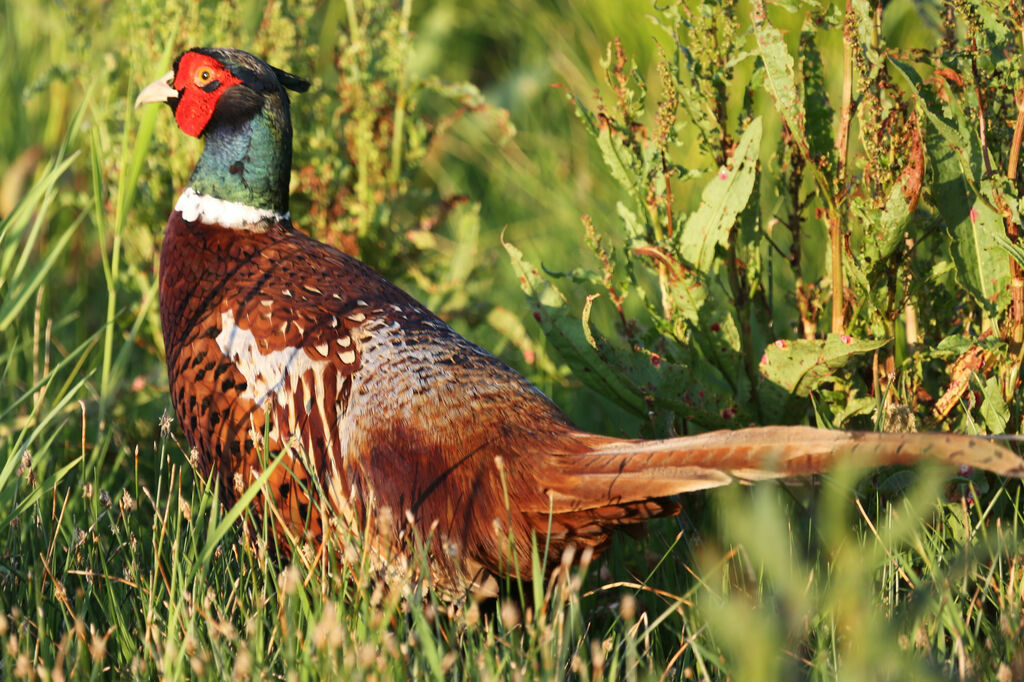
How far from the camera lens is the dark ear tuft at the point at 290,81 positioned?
2.53 m

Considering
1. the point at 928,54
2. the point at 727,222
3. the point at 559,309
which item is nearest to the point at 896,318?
the point at 727,222

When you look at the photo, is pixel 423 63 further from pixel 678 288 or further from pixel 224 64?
pixel 678 288

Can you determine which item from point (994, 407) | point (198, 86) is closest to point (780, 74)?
point (994, 407)

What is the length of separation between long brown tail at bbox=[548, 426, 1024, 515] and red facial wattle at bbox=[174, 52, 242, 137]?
130 cm

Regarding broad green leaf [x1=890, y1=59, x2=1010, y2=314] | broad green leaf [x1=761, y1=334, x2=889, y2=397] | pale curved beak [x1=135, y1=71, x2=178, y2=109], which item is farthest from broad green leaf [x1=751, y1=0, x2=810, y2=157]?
pale curved beak [x1=135, y1=71, x2=178, y2=109]

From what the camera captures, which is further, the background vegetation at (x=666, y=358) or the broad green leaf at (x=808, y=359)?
the broad green leaf at (x=808, y=359)

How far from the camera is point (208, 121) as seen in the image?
248 cm

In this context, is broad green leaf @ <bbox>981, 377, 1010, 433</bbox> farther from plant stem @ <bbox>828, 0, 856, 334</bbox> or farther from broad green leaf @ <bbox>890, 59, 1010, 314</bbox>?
plant stem @ <bbox>828, 0, 856, 334</bbox>

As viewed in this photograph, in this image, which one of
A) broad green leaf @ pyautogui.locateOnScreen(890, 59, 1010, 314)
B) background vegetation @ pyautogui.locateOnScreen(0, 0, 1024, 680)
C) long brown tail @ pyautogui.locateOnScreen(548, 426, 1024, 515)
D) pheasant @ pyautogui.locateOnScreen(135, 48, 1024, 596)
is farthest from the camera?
broad green leaf @ pyautogui.locateOnScreen(890, 59, 1010, 314)

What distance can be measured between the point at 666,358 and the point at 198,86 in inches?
52.3

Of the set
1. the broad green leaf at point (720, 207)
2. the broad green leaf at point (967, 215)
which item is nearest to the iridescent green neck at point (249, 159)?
the broad green leaf at point (720, 207)

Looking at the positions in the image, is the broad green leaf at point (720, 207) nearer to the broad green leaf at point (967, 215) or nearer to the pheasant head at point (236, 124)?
the broad green leaf at point (967, 215)

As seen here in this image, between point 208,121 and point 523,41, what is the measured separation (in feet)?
9.99

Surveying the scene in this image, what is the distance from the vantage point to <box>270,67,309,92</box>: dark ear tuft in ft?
8.30
